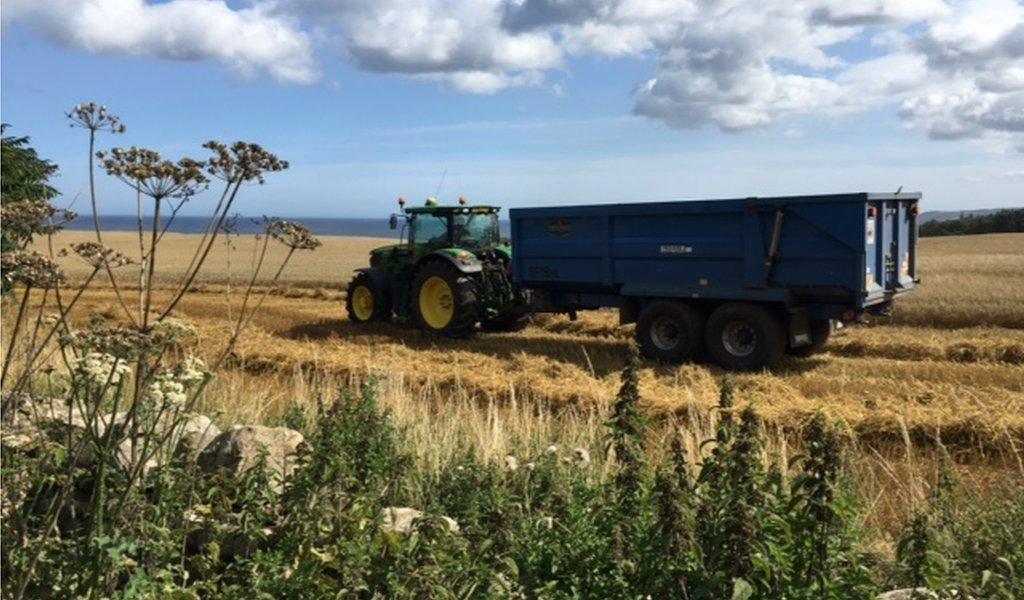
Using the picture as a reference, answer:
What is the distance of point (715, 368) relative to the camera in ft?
37.9

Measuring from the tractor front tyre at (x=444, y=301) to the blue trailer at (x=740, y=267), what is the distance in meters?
1.44

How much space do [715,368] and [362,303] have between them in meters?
6.79

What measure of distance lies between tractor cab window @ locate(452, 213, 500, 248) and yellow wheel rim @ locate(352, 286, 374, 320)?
1.96 m

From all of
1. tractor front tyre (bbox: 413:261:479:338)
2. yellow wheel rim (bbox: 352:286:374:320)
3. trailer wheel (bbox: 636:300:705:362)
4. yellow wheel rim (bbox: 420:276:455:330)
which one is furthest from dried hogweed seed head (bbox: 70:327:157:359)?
yellow wheel rim (bbox: 352:286:374:320)

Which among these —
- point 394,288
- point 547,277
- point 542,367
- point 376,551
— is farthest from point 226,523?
point 394,288

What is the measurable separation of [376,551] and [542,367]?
26.0 feet

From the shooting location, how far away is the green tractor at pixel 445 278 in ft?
46.0

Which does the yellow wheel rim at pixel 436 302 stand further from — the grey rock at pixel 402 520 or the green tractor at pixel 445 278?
the grey rock at pixel 402 520

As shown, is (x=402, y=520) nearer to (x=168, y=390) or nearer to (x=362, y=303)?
(x=168, y=390)

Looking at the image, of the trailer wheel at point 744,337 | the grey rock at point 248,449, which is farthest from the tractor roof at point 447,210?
the grey rock at point 248,449

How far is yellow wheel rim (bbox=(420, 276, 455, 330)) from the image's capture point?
14.3 m

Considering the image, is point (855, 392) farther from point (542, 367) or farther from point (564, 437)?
point (564, 437)

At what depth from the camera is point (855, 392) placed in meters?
9.73

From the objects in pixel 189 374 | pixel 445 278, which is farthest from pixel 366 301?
pixel 189 374
